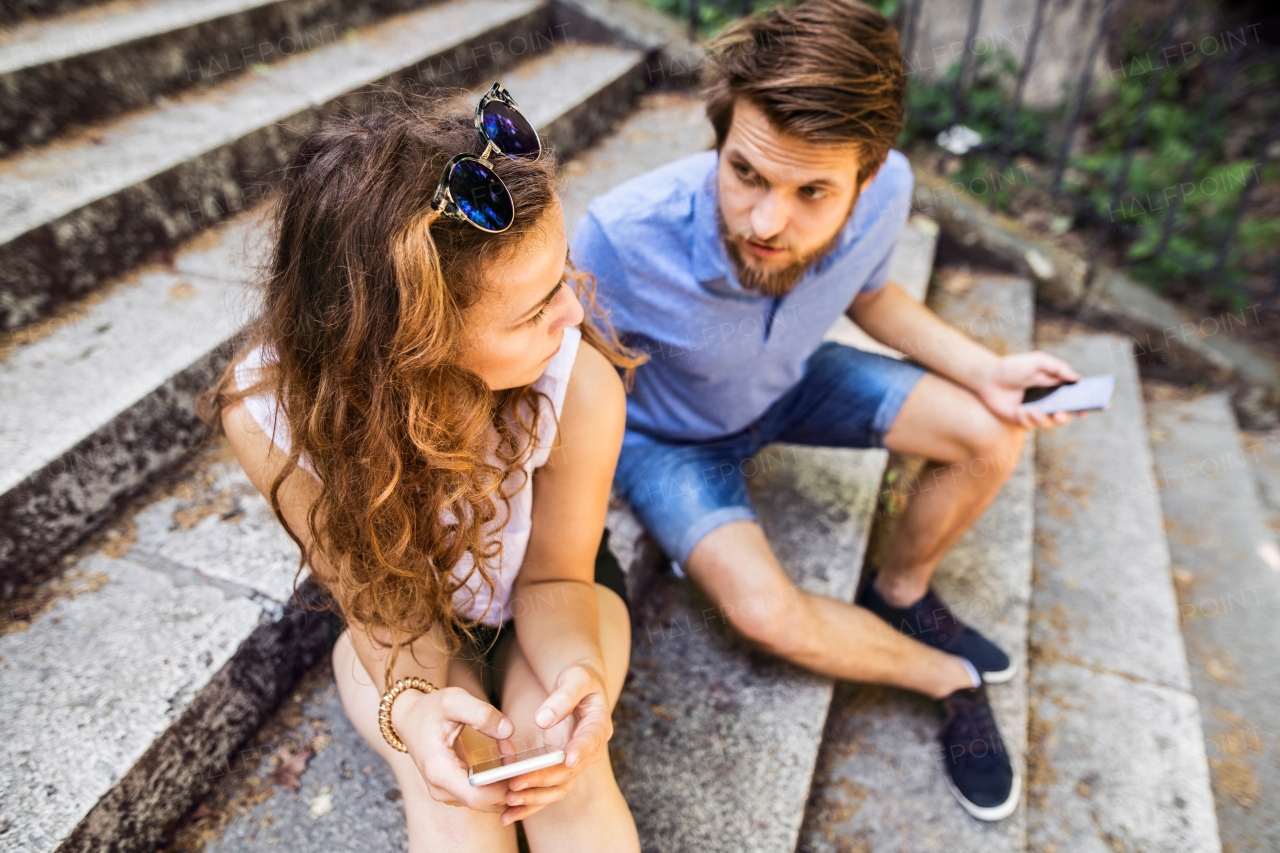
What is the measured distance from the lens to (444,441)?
118cm

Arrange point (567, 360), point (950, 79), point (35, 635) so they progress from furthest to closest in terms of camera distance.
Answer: point (950, 79), point (35, 635), point (567, 360)

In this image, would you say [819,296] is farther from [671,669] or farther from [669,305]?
[671,669]

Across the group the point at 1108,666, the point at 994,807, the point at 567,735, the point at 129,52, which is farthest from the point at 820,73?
the point at 129,52

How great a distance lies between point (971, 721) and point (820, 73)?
1.74 m

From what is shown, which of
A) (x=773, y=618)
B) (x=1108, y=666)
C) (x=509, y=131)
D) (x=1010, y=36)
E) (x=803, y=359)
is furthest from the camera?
(x=1010, y=36)

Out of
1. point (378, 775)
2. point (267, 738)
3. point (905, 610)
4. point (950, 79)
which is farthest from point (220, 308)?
point (950, 79)

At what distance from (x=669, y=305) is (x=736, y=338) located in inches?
8.0

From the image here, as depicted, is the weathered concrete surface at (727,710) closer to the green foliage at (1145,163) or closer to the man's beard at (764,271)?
the man's beard at (764,271)

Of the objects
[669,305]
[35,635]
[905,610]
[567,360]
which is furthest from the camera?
[905,610]

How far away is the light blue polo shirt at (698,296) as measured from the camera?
72.6 inches

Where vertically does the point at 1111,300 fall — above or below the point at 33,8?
below

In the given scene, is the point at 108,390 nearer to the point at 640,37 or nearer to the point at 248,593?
the point at 248,593

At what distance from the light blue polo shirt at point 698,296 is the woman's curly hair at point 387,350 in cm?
56

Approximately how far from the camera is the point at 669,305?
6.15 feet
